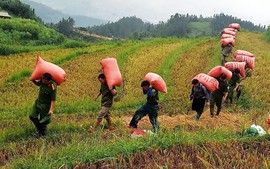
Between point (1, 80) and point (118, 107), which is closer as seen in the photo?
point (118, 107)

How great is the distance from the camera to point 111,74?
8398 millimetres

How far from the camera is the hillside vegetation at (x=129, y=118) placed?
445cm

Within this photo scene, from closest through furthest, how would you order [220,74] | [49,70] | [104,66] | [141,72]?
[49,70] → [104,66] → [220,74] → [141,72]

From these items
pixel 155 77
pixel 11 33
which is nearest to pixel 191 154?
pixel 155 77

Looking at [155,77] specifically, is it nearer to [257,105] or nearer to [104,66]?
[104,66]

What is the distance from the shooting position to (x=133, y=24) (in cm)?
14138

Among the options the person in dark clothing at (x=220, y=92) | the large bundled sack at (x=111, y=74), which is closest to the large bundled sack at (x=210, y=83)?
the person in dark clothing at (x=220, y=92)

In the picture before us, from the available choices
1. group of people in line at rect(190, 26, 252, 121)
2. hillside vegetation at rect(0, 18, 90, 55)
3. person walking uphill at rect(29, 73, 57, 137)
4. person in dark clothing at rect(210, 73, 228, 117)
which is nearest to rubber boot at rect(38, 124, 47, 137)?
person walking uphill at rect(29, 73, 57, 137)

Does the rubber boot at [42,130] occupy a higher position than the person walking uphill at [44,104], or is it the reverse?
the person walking uphill at [44,104]

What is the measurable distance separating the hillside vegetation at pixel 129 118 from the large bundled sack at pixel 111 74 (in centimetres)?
95

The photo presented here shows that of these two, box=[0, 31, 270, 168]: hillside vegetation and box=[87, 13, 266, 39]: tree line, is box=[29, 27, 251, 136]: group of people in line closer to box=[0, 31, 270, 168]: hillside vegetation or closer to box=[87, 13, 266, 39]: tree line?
box=[0, 31, 270, 168]: hillside vegetation

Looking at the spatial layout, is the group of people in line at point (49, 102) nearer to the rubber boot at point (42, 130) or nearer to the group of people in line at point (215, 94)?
the rubber boot at point (42, 130)

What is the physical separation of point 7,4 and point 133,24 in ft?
342

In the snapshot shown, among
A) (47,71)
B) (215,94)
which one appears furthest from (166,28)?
(47,71)
